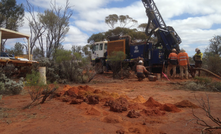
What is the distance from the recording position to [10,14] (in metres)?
18.3

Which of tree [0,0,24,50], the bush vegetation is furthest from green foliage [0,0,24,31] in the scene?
the bush vegetation

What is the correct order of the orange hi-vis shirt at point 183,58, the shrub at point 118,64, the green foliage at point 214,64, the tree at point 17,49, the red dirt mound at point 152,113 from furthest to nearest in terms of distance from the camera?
1. the tree at point 17,49
2. the green foliage at point 214,64
3. the shrub at point 118,64
4. the orange hi-vis shirt at point 183,58
5. the red dirt mound at point 152,113

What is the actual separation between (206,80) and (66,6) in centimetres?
1243

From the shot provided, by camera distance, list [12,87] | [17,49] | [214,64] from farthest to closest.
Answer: [17,49] → [214,64] → [12,87]

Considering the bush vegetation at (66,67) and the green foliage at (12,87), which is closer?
the green foliage at (12,87)

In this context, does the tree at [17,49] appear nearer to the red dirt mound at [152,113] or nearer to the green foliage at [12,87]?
the green foliage at [12,87]

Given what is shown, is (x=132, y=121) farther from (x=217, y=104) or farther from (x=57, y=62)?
(x=57, y=62)

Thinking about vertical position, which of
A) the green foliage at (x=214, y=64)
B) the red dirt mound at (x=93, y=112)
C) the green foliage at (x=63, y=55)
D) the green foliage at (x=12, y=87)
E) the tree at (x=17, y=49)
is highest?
the tree at (x=17, y=49)

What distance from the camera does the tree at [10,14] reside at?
56.5 ft

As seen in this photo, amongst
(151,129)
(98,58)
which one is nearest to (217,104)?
(151,129)

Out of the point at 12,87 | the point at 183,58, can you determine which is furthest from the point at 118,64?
the point at 12,87

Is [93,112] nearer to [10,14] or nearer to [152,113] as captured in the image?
[152,113]

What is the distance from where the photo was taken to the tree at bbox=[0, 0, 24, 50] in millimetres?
17219

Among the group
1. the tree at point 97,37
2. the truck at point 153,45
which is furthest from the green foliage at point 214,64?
the tree at point 97,37
